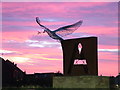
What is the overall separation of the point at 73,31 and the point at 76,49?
6.99ft

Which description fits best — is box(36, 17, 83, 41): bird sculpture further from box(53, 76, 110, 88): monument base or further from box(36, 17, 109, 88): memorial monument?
box(53, 76, 110, 88): monument base

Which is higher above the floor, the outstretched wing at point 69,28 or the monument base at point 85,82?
the outstretched wing at point 69,28

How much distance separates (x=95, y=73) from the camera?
3494cm

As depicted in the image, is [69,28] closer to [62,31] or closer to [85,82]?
[62,31]

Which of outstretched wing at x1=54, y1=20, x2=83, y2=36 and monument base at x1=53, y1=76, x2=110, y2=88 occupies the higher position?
outstretched wing at x1=54, y1=20, x2=83, y2=36

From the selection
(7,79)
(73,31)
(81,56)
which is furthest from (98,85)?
(7,79)

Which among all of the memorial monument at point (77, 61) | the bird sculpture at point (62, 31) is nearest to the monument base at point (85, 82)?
the memorial monument at point (77, 61)

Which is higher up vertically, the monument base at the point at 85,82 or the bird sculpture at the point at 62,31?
the bird sculpture at the point at 62,31

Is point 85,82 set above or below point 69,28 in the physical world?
below

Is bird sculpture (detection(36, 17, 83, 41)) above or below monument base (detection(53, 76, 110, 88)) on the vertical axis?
A: above

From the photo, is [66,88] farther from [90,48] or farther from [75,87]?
[90,48]

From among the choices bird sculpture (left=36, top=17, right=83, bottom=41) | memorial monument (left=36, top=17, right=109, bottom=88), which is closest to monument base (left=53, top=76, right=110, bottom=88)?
memorial monument (left=36, top=17, right=109, bottom=88)

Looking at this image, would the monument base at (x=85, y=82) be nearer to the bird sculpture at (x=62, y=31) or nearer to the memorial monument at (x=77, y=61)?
the memorial monument at (x=77, y=61)

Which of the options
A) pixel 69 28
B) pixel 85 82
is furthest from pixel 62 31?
pixel 85 82
